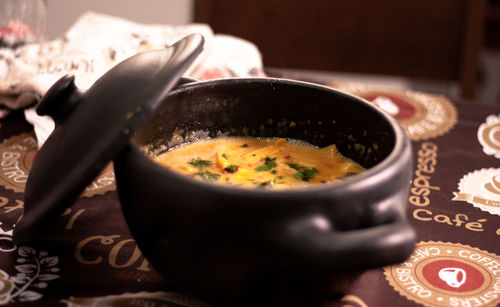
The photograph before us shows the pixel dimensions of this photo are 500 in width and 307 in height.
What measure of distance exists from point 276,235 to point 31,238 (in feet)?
1.20

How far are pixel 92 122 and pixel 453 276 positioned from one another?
579mm

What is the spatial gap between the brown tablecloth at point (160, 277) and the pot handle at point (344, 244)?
192mm

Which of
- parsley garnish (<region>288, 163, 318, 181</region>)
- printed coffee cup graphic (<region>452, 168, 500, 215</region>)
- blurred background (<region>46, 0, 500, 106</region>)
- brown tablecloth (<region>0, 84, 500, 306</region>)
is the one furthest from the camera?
blurred background (<region>46, 0, 500, 106</region>)

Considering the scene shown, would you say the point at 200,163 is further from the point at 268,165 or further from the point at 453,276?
the point at 453,276

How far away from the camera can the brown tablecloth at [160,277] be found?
786 mm

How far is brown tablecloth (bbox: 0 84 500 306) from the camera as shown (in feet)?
2.58

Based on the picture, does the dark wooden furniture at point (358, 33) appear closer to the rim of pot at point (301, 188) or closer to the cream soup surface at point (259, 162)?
the cream soup surface at point (259, 162)

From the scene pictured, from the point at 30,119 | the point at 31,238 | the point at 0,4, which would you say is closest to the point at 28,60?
the point at 30,119

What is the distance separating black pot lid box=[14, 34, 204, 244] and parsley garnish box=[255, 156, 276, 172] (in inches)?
9.7

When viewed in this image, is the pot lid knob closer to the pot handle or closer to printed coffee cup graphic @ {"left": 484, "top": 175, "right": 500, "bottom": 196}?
the pot handle

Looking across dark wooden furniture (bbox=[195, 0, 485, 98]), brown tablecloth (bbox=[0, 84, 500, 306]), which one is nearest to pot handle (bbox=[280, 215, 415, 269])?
brown tablecloth (bbox=[0, 84, 500, 306])

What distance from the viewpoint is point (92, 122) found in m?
0.70

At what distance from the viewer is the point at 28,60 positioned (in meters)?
1.44

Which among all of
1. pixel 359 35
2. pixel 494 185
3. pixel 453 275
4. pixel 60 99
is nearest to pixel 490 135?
pixel 494 185
